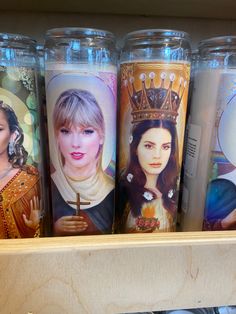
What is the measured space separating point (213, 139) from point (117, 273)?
0.72 ft

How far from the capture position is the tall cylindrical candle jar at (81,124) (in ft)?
1.38

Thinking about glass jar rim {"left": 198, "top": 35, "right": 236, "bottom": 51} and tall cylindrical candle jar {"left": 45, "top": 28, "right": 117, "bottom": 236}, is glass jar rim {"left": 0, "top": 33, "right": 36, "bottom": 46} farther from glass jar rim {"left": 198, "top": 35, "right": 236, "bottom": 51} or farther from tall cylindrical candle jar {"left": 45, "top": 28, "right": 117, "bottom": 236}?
glass jar rim {"left": 198, "top": 35, "right": 236, "bottom": 51}

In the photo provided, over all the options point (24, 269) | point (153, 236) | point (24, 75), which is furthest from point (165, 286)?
point (24, 75)

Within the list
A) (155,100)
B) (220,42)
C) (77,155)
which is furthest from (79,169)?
(220,42)

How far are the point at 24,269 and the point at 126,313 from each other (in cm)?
15

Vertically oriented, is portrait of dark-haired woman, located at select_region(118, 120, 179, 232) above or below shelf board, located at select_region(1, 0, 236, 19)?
below

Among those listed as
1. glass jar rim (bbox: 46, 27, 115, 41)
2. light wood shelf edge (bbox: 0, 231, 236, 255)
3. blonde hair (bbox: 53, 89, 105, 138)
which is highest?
glass jar rim (bbox: 46, 27, 115, 41)

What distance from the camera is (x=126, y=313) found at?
1.45 feet

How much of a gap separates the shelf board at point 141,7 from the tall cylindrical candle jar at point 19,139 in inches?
5.7

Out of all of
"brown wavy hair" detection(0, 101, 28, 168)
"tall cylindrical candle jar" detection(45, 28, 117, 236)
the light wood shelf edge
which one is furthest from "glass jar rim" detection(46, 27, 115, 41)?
the light wood shelf edge

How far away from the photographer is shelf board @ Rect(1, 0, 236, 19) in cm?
53

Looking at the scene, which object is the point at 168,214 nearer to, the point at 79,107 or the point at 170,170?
the point at 170,170

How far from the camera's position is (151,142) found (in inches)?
17.3

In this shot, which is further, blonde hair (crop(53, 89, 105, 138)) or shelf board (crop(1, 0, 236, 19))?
shelf board (crop(1, 0, 236, 19))
